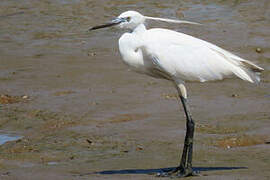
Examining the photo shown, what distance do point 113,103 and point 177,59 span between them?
2.75m

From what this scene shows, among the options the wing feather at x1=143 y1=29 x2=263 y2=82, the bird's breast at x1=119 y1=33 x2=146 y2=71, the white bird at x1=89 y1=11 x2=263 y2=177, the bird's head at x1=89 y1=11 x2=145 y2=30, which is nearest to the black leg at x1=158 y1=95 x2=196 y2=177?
Answer: the white bird at x1=89 y1=11 x2=263 y2=177

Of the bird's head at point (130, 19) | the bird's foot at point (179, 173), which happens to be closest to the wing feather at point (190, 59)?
the bird's head at point (130, 19)

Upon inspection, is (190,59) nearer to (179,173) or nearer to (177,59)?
(177,59)

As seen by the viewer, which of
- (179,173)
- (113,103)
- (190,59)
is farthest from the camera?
(113,103)

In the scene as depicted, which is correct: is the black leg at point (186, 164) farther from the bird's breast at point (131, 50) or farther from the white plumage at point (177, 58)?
the bird's breast at point (131, 50)

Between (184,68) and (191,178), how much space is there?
1104 mm

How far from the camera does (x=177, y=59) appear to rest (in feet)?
23.0

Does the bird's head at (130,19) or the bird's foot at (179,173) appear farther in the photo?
the bird's head at (130,19)

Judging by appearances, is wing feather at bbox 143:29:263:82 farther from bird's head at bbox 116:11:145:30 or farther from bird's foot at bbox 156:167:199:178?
bird's foot at bbox 156:167:199:178

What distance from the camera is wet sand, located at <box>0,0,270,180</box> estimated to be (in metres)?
7.25

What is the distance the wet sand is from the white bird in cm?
43

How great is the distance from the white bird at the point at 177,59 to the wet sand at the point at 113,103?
0.43m

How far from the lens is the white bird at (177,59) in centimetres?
692

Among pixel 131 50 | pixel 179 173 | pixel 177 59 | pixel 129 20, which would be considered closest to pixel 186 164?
pixel 179 173
